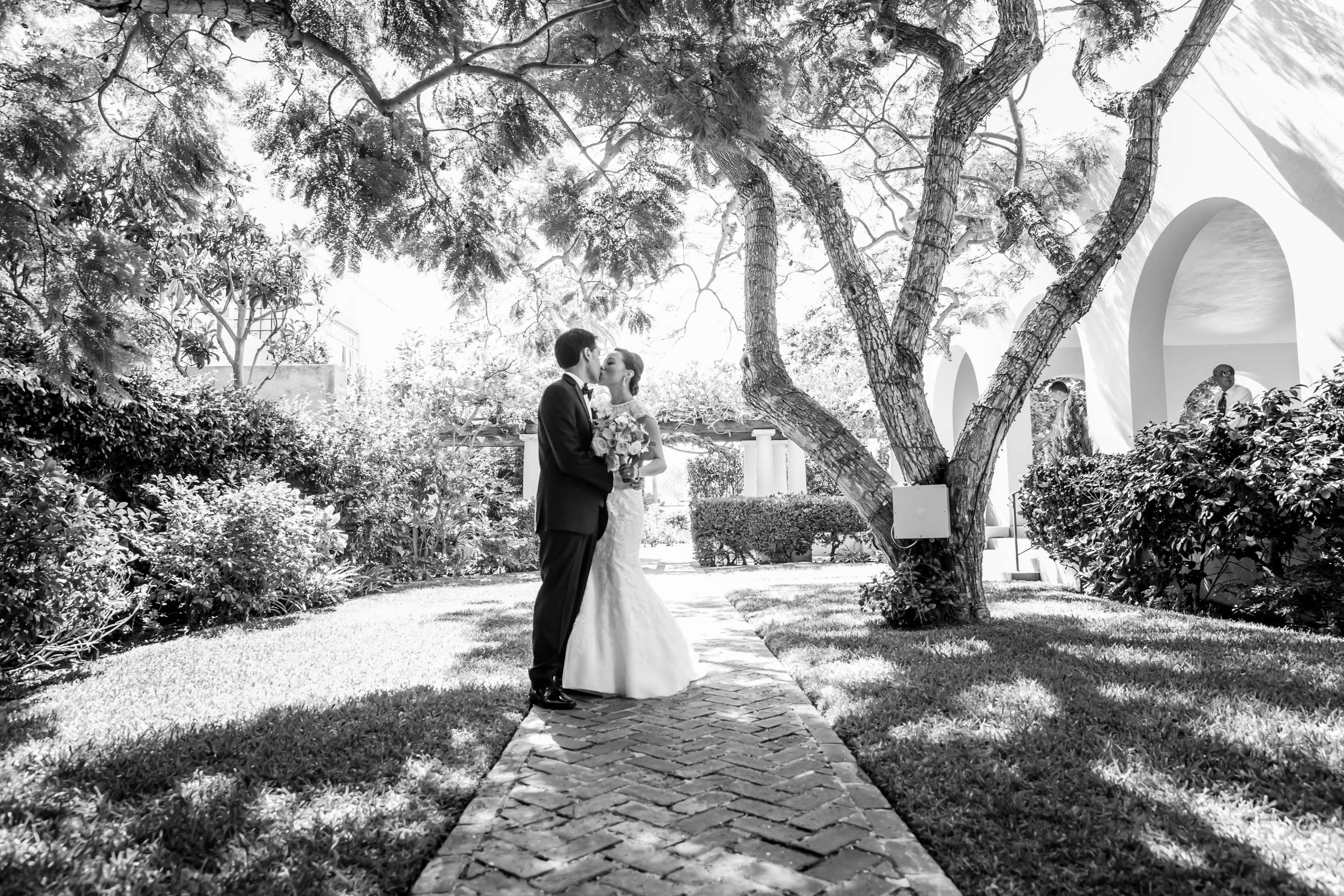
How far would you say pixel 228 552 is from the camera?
7.85 m

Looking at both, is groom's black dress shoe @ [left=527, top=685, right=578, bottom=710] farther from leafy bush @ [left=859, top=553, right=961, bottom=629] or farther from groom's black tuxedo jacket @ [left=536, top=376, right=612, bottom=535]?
leafy bush @ [left=859, top=553, right=961, bottom=629]

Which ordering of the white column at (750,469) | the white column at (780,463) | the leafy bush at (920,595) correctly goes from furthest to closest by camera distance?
the white column at (780,463)
the white column at (750,469)
the leafy bush at (920,595)

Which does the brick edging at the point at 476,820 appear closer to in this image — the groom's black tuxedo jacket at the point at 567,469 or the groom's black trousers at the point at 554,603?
the groom's black trousers at the point at 554,603

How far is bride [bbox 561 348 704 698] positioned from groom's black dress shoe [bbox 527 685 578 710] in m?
0.22

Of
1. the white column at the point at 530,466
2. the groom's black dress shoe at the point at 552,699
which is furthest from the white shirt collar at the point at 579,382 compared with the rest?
the white column at the point at 530,466

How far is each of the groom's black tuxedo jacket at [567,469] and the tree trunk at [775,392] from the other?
107 inches

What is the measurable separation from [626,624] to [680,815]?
75.5 inches

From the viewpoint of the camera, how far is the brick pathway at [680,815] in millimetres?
2330

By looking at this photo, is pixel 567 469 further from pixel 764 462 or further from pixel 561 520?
pixel 764 462

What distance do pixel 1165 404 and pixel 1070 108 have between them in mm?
4734

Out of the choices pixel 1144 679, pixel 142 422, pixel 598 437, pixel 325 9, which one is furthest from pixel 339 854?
pixel 142 422

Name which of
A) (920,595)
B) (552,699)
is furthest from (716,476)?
(552,699)

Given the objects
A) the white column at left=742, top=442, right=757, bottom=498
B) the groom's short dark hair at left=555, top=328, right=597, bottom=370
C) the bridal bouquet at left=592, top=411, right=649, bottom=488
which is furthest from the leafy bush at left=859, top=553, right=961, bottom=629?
the white column at left=742, top=442, right=757, bottom=498

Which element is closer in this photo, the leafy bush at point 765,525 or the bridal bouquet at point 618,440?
the bridal bouquet at point 618,440
